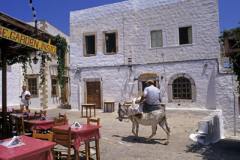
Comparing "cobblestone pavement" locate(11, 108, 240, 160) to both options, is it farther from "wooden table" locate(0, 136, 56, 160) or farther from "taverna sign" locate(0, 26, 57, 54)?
"taverna sign" locate(0, 26, 57, 54)

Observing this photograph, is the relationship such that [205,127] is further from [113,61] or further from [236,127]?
[113,61]

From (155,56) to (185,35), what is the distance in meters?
2.12

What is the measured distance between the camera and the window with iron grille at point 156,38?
12492mm

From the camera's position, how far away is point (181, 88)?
38.7 ft

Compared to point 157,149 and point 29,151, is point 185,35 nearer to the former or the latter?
point 157,149

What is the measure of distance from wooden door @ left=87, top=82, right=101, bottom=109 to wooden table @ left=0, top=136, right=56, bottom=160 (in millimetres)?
10397

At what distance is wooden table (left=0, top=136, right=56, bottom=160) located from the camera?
2604 mm

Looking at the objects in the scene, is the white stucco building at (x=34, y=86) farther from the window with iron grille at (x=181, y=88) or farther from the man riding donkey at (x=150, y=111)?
the man riding donkey at (x=150, y=111)

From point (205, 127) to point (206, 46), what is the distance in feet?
22.1

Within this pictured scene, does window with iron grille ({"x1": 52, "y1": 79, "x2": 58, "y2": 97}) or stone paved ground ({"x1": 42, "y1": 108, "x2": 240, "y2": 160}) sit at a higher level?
window with iron grille ({"x1": 52, "y1": 79, "x2": 58, "y2": 97})

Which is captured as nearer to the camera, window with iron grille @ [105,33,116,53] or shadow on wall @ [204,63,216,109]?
shadow on wall @ [204,63,216,109]

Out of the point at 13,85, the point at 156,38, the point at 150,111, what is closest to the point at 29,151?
the point at 150,111

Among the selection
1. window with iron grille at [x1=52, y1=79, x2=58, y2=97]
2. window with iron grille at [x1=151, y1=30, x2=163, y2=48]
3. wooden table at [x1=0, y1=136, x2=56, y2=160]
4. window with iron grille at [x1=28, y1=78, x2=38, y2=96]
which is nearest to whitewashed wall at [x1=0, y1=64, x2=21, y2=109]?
window with iron grille at [x1=28, y1=78, x2=38, y2=96]

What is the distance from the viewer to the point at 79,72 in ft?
46.0
